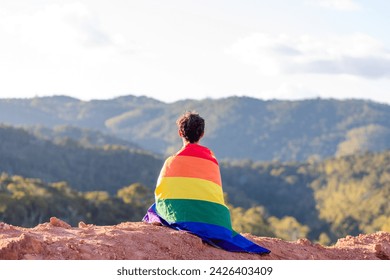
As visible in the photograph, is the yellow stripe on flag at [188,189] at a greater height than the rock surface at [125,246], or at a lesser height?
greater

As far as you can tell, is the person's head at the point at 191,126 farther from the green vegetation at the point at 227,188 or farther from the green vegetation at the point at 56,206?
the green vegetation at the point at 227,188

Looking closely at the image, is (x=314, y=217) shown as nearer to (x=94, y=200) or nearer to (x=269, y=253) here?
(x=94, y=200)

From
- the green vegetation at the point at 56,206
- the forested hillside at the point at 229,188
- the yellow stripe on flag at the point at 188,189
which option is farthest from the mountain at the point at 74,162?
the yellow stripe on flag at the point at 188,189

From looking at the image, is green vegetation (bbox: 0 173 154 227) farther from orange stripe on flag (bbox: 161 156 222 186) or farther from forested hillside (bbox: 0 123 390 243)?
orange stripe on flag (bbox: 161 156 222 186)

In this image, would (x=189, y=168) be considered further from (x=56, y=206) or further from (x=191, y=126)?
(x=56, y=206)

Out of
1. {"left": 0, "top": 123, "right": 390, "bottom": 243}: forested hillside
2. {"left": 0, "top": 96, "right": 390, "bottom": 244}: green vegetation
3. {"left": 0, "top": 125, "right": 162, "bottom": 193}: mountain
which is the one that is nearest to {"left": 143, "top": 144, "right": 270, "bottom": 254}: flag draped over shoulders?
{"left": 0, "top": 96, "right": 390, "bottom": 244}: green vegetation

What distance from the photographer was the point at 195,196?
7.32m

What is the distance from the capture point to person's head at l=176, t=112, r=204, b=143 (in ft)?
23.6

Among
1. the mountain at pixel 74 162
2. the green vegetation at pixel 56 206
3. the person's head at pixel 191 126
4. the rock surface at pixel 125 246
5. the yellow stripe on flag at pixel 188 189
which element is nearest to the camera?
the rock surface at pixel 125 246

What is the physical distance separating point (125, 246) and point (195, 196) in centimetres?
101

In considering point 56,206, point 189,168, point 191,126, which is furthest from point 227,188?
point 191,126

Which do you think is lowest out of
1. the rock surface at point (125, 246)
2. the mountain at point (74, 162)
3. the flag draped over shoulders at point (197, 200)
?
the rock surface at point (125, 246)

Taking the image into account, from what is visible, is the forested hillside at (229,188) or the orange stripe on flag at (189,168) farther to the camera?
the forested hillside at (229,188)

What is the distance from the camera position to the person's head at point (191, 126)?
7207 mm
